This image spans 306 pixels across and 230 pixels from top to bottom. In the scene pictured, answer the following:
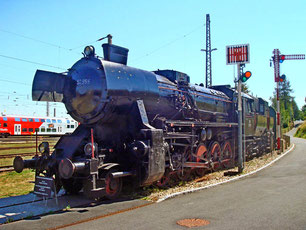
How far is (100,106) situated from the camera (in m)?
7.52

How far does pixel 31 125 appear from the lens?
132 ft

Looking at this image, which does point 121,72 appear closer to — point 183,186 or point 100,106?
point 100,106

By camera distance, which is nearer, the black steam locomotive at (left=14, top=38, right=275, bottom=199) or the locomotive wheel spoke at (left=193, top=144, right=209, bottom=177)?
the black steam locomotive at (left=14, top=38, right=275, bottom=199)

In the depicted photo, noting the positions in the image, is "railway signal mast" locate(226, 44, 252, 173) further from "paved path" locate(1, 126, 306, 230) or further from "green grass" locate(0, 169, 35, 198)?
"green grass" locate(0, 169, 35, 198)

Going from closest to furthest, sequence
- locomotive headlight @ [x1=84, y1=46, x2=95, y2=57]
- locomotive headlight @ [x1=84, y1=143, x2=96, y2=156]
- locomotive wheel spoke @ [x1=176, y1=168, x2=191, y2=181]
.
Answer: locomotive headlight @ [x1=84, y1=143, x2=96, y2=156]
locomotive headlight @ [x1=84, y1=46, x2=95, y2=57]
locomotive wheel spoke @ [x1=176, y1=168, x2=191, y2=181]

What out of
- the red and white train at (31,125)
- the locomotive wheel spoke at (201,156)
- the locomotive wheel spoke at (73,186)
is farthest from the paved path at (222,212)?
the red and white train at (31,125)

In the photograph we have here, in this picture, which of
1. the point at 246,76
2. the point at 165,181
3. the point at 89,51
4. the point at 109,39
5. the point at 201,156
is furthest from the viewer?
the point at 246,76

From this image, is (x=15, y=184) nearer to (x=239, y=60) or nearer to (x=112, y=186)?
(x=112, y=186)

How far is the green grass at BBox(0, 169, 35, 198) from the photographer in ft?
28.8

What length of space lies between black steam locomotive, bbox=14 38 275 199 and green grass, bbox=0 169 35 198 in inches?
53.1

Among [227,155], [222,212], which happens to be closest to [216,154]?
[227,155]

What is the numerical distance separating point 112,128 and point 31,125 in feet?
116

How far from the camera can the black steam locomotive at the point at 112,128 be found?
7297 millimetres

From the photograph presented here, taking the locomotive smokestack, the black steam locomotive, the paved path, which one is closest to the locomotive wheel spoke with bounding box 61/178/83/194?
the black steam locomotive
